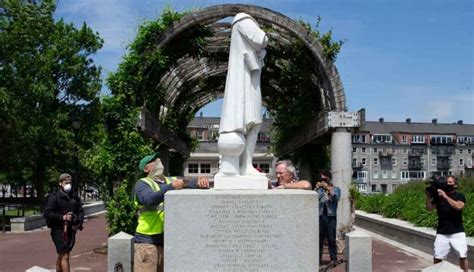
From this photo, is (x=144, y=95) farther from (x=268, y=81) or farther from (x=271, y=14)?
(x=268, y=81)

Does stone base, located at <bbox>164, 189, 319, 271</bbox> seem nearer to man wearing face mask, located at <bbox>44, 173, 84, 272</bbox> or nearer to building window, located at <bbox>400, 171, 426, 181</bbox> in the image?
man wearing face mask, located at <bbox>44, 173, 84, 272</bbox>

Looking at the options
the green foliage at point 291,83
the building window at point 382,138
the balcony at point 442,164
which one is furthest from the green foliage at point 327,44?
the balcony at point 442,164

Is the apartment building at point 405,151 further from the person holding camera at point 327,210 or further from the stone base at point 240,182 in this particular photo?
the stone base at point 240,182

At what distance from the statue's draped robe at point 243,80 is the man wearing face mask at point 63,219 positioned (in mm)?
4022

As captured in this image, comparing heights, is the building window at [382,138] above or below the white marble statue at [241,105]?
above

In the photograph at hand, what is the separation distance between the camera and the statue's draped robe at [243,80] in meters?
8.39

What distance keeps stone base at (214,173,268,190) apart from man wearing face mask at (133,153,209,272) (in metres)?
0.27

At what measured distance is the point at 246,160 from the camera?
851cm

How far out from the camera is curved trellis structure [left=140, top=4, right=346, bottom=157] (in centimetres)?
1608

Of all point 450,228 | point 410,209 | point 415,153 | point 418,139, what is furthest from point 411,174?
point 450,228

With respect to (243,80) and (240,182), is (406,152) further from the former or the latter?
(240,182)

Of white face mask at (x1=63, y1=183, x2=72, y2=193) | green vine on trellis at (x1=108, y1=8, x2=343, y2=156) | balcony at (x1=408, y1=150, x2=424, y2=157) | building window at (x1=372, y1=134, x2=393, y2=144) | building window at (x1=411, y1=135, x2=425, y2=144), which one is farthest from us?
building window at (x1=411, y1=135, x2=425, y2=144)

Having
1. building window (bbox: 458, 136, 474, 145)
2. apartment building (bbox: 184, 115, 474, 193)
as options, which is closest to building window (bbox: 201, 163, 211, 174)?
apartment building (bbox: 184, 115, 474, 193)

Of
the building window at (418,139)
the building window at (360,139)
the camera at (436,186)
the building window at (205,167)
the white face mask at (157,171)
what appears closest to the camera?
the white face mask at (157,171)
